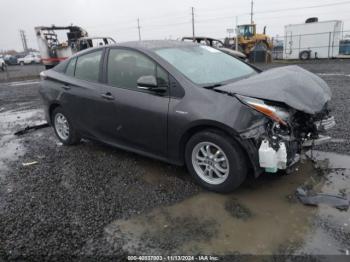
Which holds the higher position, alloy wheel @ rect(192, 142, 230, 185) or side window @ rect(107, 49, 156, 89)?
side window @ rect(107, 49, 156, 89)

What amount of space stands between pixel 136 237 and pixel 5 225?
4.59 ft

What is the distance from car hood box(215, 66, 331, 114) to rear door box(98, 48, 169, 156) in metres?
0.77

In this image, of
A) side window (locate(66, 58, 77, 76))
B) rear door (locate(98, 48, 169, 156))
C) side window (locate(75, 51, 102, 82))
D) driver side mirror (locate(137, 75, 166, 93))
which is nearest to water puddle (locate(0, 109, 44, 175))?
side window (locate(66, 58, 77, 76))

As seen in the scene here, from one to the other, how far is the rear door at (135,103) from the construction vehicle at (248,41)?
21.2 meters

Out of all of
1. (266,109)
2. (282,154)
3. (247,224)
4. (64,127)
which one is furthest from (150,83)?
(64,127)

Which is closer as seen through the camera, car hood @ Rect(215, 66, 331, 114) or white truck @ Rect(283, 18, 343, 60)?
car hood @ Rect(215, 66, 331, 114)

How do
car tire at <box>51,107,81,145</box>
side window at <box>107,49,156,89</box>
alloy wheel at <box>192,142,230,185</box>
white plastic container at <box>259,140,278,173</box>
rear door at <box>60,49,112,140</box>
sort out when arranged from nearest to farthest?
1. white plastic container at <box>259,140,278,173</box>
2. alloy wheel at <box>192,142,230,185</box>
3. side window at <box>107,49,156,89</box>
4. rear door at <box>60,49,112,140</box>
5. car tire at <box>51,107,81,145</box>

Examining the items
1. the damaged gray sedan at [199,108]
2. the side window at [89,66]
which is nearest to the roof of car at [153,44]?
the damaged gray sedan at [199,108]

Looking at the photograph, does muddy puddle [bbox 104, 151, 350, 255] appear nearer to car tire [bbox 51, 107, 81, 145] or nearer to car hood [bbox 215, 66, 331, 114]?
car hood [bbox 215, 66, 331, 114]

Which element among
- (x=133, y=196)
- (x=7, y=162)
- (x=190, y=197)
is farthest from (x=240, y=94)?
(x=7, y=162)

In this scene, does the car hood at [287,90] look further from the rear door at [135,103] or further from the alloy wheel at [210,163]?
the rear door at [135,103]

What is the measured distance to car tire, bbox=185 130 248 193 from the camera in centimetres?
325

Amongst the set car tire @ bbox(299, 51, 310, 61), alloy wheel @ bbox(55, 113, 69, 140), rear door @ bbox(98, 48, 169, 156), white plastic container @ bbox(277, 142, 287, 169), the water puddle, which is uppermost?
rear door @ bbox(98, 48, 169, 156)

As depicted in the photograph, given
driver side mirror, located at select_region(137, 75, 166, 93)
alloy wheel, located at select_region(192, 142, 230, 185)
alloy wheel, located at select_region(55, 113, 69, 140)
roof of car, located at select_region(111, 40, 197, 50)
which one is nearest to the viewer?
alloy wheel, located at select_region(192, 142, 230, 185)
